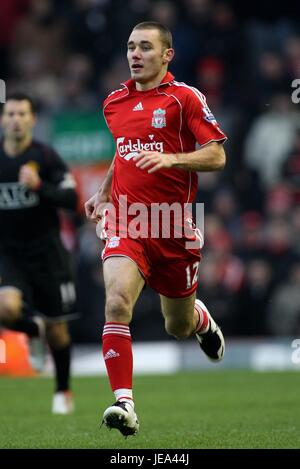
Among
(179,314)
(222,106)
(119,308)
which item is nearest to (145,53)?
(119,308)

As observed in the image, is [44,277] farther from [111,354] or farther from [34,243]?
[111,354]

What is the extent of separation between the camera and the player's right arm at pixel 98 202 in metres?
7.52

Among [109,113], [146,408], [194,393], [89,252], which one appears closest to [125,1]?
[89,252]

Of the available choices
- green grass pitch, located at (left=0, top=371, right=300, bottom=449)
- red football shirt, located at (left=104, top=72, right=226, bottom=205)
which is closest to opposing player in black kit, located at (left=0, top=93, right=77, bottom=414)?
green grass pitch, located at (left=0, top=371, right=300, bottom=449)

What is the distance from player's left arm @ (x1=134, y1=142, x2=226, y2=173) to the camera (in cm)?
662

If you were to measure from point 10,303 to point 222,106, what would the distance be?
315 inches

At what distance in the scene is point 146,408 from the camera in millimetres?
9844

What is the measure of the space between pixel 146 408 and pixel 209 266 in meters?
5.60

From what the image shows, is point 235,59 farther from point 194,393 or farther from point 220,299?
point 194,393

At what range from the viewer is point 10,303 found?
945 centimetres

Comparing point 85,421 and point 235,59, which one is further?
point 235,59

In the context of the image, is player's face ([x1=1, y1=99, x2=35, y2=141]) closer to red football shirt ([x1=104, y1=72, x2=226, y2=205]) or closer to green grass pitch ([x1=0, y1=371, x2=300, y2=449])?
green grass pitch ([x1=0, y1=371, x2=300, y2=449])

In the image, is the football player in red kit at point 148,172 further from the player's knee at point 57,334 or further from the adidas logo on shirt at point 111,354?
the player's knee at point 57,334

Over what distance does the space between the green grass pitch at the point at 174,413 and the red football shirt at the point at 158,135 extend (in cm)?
154
